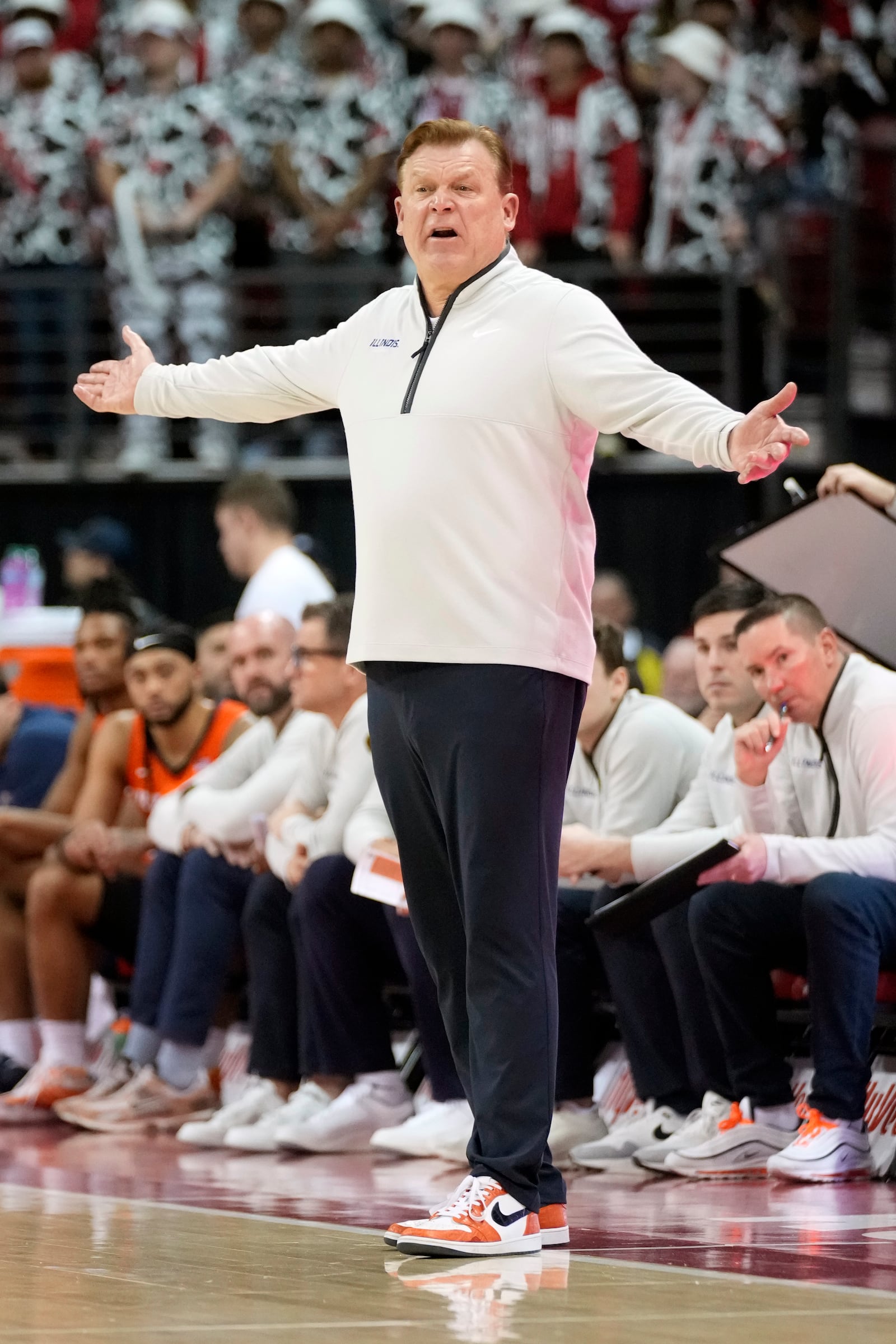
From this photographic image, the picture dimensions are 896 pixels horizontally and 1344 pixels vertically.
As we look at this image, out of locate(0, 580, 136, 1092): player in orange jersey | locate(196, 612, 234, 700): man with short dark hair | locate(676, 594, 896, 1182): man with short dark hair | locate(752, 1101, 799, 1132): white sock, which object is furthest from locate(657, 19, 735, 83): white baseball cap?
locate(752, 1101, 799, 1132): white sock

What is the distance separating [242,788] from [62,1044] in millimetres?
1087

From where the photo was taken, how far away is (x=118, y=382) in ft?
11.8

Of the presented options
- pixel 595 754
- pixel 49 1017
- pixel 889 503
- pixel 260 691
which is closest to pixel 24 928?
pixel 49 1017

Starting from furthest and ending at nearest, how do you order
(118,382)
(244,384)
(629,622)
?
(629,622) → (118,382) → (244,384)

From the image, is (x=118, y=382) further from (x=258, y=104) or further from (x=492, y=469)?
(x=258, y=104)

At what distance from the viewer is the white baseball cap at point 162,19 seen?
9477mm

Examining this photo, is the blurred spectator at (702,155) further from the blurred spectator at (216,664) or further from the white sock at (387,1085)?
the white sock at (387,1085)

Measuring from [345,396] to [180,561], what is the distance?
647 cm

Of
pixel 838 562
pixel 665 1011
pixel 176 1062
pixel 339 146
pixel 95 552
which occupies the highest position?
pixel 339 146

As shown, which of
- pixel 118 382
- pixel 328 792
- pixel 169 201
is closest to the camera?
pixel 118 382

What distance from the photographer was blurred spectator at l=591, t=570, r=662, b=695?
779 cm

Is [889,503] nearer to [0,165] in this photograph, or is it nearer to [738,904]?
[738,904]

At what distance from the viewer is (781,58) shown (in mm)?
9367

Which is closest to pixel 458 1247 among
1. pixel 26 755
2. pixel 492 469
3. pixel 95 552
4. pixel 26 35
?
pixel 492 469
